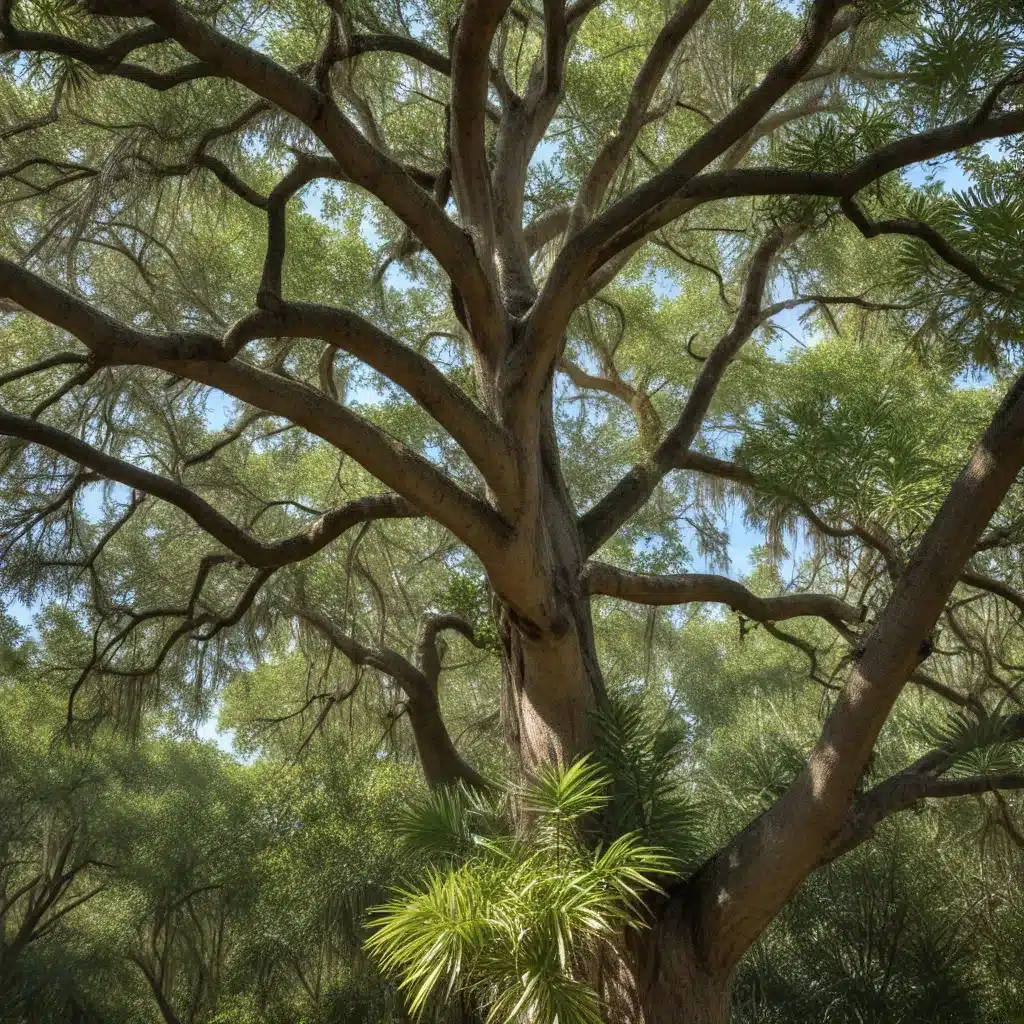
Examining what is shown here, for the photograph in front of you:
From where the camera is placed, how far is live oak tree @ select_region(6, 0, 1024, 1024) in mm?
2613


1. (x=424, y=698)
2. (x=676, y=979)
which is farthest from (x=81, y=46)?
(x=424, y=698)

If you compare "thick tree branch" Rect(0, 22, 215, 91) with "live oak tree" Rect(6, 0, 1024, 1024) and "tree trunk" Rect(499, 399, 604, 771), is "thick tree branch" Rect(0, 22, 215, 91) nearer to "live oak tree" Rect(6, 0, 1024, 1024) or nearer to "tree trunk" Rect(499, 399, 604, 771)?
"live oak tree" Rect(6, 0, 1024, 1024)

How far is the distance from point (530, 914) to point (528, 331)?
2.06m

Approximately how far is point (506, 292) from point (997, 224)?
230 cm

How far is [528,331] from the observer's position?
3.41m

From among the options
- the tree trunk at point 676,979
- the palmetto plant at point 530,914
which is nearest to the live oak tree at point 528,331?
the tree trunk at point 676,979

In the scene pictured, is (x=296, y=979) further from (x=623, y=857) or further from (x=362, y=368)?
(x=623, y=857)

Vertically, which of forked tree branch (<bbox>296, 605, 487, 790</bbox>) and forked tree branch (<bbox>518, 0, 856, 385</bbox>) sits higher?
forked tree branch (<bbox>518, 0, 856, 385</bbox>)

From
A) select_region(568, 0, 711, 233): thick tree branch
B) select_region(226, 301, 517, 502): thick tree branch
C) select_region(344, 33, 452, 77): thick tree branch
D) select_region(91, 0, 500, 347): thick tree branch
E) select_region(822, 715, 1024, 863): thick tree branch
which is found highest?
select_region(344, 33, 452, 77): thick tree branch

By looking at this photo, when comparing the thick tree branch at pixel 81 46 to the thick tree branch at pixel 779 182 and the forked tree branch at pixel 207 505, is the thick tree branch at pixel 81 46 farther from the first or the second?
the thick tree branch at pixel 779 182

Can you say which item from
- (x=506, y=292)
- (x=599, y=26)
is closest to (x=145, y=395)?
(x=506, y=292)

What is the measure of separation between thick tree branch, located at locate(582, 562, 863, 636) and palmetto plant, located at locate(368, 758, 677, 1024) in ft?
3.61

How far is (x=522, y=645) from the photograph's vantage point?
3.39m

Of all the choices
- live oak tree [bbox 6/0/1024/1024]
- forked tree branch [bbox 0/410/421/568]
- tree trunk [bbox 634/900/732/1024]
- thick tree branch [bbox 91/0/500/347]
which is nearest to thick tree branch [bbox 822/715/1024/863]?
live oak tree [bbox 6/0/1024/1024]
